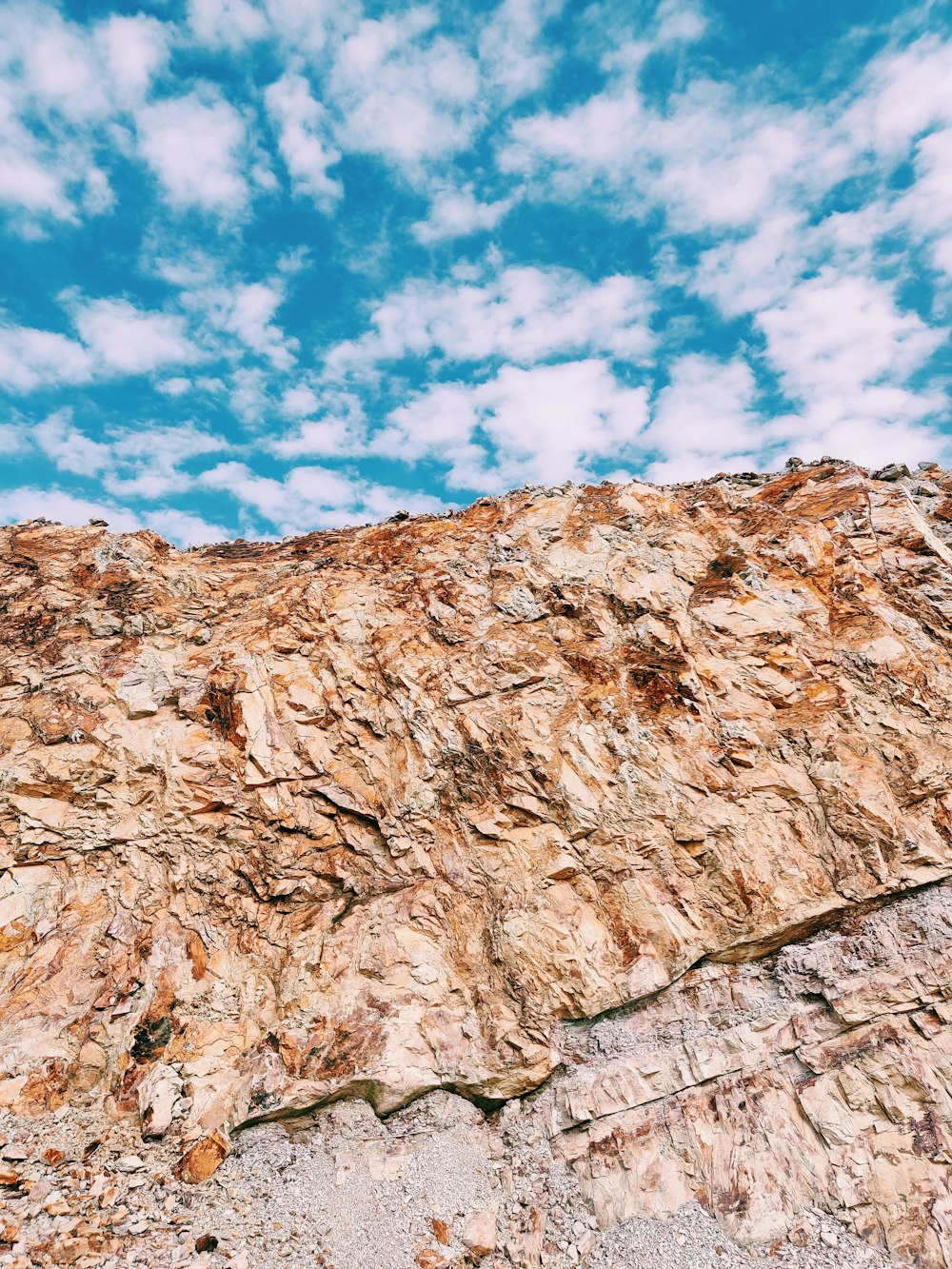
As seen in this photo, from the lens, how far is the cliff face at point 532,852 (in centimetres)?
1311

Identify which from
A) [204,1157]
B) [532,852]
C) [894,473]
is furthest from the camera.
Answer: [894,473]

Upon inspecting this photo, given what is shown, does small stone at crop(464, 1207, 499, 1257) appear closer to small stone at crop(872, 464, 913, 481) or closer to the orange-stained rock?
the orange-stained rock

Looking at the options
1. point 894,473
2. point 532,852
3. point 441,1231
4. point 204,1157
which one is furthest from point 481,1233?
point 894,473

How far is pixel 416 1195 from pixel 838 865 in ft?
42.6

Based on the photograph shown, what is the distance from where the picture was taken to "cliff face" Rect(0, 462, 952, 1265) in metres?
13.1

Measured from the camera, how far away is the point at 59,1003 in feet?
46.6

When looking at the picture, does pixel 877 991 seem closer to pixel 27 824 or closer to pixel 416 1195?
pixel 416 1195

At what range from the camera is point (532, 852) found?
16266 mm

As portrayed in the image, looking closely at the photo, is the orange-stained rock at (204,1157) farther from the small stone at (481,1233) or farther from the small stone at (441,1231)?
the small stone at (481,1233)

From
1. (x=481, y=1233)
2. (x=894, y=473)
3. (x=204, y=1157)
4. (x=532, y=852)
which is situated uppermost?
(x=894, y=473)

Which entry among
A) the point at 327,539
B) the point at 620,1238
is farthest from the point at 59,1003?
the point at 327,539

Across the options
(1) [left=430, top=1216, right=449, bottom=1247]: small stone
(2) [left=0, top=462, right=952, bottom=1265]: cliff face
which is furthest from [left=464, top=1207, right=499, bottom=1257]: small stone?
(2) [left=0, top=462, right=952, bottom=1265]: cliff face

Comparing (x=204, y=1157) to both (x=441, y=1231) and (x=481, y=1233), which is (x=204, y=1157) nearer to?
(x=441, y=1231)

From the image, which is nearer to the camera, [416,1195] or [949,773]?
[416,1195]
